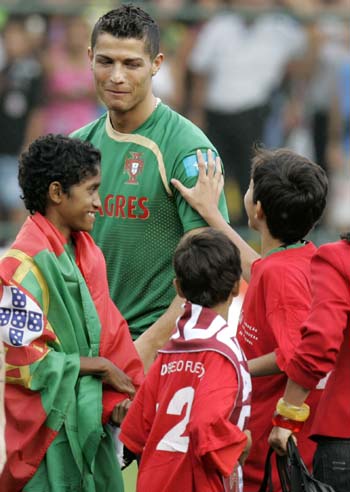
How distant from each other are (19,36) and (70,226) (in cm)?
694

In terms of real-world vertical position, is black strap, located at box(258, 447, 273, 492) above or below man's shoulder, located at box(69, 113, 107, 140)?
below

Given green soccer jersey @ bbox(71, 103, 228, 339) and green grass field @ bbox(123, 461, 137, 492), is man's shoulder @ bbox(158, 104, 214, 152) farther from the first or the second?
green grass field @ bbox(123, 461, 137, 492)

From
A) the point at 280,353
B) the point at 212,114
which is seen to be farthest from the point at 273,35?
the point at 280,353

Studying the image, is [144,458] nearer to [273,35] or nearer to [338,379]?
[338,379]

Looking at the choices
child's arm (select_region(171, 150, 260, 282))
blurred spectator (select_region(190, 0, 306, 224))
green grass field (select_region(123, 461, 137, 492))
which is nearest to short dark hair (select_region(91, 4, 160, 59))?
child's arm (select_region(171, 150, 260, 282))

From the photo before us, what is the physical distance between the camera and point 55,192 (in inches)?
223

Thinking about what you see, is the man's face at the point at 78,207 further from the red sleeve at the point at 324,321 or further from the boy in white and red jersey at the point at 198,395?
the red sleeve at the point at 324,321

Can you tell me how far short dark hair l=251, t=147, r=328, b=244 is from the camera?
5.59m

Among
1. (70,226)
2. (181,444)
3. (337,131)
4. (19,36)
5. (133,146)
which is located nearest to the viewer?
(181,444)

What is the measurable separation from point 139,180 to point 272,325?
1156mm


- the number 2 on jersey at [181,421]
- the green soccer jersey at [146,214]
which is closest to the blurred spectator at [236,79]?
the green soccer jersey at [146,214]

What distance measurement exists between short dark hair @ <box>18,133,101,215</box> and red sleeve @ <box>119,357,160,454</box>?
3.08ft

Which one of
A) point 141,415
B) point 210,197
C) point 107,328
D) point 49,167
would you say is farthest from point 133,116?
point 141,415

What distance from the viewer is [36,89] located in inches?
489
